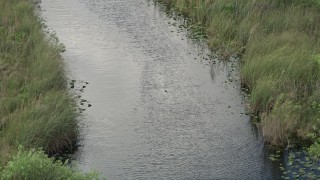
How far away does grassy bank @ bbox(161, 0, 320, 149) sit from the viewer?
13.9 metres

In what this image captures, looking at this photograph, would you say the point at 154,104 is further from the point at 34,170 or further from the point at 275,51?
the point at 34,170

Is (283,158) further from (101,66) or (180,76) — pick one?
(101,66)

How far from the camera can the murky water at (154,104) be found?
12.8 m

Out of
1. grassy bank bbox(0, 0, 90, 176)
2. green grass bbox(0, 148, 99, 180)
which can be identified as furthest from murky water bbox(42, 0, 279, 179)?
green grass bbox(0, 148, 99, 180)

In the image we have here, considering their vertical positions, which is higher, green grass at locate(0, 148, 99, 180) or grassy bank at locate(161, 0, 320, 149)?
grassy bank at locate(161, 0, 320, 149)

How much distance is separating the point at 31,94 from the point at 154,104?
3550mm

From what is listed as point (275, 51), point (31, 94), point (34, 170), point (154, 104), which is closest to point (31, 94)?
point (31, 94)

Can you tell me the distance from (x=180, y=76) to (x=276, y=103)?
4384mm

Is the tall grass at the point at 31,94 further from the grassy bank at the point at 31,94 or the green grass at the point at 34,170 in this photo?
the green grass at the point at 34,170

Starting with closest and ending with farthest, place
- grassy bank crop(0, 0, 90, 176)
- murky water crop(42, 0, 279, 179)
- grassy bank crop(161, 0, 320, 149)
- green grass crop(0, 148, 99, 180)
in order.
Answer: green grass crop(0, 148, 99, 180) < grassy bank crop(0, 0, 90, 176) < murky water crop(42, 0, 279, 179) < grassy bank crop(161, 0, 320, 149)

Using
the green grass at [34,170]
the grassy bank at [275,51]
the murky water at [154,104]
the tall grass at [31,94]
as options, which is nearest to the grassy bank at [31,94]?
the tall grass at [31,94]

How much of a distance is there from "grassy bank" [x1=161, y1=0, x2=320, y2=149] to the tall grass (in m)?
5.21

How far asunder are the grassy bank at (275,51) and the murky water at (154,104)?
2.39ft

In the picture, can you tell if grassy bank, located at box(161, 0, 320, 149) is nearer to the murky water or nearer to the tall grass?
the murky water
